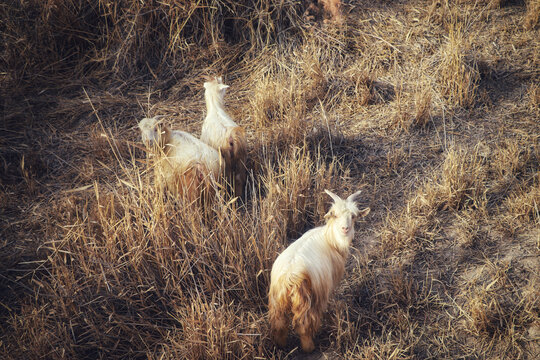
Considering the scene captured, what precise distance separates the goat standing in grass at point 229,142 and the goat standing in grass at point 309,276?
1353mm

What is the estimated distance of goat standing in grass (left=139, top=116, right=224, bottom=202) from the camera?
12.5 ft

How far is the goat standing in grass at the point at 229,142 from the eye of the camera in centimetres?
411

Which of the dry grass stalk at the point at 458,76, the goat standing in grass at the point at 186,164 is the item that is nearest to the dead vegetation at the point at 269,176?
the dry grass stalk at the point at 458,76

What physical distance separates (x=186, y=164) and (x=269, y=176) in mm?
726

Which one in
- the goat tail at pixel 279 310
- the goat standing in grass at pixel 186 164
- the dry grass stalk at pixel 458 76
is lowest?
the goat tail at pixel 279 310

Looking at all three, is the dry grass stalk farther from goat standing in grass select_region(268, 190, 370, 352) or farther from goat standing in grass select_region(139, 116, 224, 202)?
goat standing in grass select_region(139, 116, 224, 202)

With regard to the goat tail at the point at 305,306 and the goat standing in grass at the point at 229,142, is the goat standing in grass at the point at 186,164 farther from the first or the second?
the goat tail at the point at 305,306

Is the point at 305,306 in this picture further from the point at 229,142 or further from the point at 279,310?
the point at 229,142

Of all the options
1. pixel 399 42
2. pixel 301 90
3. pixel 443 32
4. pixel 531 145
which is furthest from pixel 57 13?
pixel 531 145

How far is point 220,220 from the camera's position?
3354 millimetres

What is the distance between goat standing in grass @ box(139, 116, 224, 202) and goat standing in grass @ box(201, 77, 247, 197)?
0.18 m

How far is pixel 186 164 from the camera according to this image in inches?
150

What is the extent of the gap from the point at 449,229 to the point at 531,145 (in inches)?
53.4

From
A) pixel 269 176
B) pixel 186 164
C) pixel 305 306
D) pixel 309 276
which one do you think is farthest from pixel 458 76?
pixel 305 306
